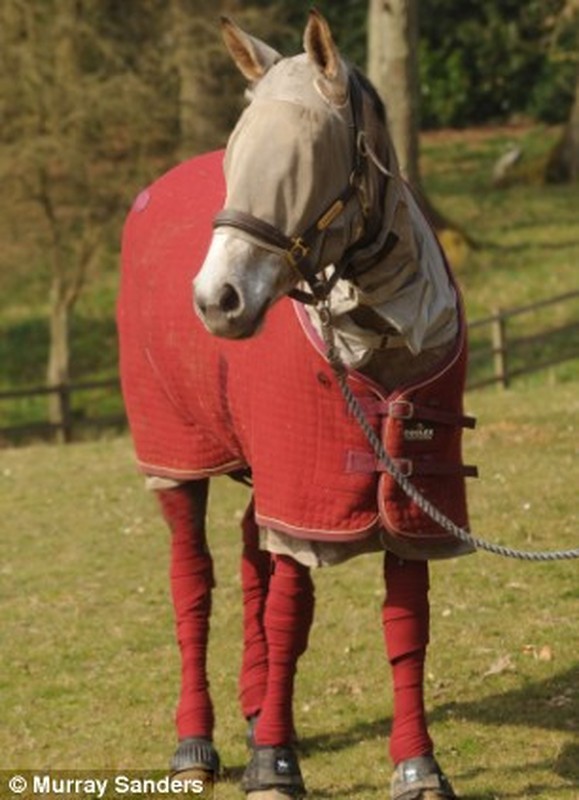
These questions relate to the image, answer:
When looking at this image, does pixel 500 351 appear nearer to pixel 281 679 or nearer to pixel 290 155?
pixel 281 679

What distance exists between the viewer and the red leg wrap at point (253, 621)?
715 cm

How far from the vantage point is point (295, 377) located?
607 cm

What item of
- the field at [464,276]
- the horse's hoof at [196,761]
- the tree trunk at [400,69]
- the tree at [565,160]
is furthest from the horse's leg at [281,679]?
the tree at [565,160]

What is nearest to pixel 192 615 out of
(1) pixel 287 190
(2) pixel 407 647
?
(2) pixel 407 647

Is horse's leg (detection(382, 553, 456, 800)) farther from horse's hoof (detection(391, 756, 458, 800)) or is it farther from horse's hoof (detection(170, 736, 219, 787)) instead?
horse's hoof (detection(170, 736, 219, 787))

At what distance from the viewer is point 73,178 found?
23.9 meters

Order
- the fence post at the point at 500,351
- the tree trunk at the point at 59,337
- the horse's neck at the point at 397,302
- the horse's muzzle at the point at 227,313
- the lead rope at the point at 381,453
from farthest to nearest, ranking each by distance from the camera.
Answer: the tree trunk at the point at 59,337 < the fence post at the point at 500,351 < the lead rope at the point at 381,453 < the horse's neck at the point at 397,302 < the horse's muzzle at the point at 227,313

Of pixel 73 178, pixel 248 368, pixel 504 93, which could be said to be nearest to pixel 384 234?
pixel 248 368

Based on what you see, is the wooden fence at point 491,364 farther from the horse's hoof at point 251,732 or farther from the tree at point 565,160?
the horse's hoof at point 251,732

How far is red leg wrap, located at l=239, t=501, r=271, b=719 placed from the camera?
7.15 meters

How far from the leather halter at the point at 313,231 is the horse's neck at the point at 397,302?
0.45ft

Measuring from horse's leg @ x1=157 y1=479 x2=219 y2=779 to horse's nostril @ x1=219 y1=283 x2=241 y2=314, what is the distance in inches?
86.1

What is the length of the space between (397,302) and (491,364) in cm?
1761

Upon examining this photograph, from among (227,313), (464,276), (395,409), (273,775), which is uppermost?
(227,313)
